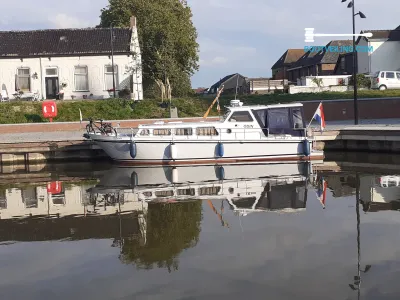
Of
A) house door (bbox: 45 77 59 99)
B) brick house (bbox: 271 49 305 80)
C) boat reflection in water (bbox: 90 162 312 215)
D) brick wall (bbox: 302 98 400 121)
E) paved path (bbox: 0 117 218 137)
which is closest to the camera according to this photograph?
boat reflection in water (bbox: 90 162 312 215)

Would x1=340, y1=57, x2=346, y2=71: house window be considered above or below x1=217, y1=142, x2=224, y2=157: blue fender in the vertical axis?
above

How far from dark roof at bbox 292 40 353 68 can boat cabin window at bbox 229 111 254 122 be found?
35.7m

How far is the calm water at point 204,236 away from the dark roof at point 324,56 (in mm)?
39342

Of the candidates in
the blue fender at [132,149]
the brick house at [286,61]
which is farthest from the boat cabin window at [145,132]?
the brick house at [286,61]

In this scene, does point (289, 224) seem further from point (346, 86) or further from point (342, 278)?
point (346, 86)

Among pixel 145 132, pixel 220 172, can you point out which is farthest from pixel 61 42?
pixel 220 172

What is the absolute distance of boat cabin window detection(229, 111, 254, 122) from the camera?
867 inches

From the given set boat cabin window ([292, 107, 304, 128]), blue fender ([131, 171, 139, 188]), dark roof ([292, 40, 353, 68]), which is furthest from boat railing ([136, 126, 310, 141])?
dark roof ([292, 40, 353, 68])

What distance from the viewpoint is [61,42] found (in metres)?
36.9

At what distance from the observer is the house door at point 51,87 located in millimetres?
35938

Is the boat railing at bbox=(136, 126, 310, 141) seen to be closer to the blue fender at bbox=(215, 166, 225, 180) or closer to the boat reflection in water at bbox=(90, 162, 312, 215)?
the boat reflection in water at bbox=(90, 162, 312, 215)

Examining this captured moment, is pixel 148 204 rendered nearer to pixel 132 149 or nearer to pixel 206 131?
pixel 132 149

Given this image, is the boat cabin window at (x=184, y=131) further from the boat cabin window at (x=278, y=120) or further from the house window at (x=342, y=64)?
the house window at (x=342, y=64)

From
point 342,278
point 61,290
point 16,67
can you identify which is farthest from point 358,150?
point 16,67
